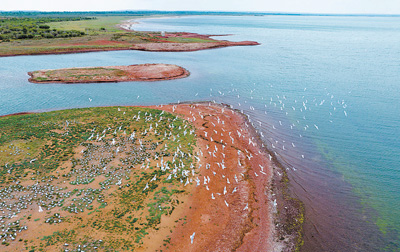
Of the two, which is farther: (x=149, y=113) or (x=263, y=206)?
(x=149, y=113)

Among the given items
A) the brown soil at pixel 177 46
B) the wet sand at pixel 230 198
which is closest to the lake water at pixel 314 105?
the wet sand at pixel 230 198

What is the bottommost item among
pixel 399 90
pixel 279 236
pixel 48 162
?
pixel 279 236

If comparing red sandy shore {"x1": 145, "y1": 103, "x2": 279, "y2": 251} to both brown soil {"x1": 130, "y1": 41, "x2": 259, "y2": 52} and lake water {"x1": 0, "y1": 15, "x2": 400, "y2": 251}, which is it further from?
brown soil {"x1": 130, "y1": 41, "x2": 259, "y2": 52}

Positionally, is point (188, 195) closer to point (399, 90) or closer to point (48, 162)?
point (48, 162)

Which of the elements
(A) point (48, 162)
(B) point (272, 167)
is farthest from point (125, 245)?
(B) point (272, 167)

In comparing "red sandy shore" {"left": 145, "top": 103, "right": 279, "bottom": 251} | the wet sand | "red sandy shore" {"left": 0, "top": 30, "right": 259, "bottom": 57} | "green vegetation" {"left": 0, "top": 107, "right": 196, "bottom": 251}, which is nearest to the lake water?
the wet sand

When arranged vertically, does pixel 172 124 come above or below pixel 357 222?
above

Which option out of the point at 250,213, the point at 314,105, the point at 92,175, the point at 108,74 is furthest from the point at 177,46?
the point at 250,213

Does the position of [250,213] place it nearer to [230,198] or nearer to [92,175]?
[230,198]
